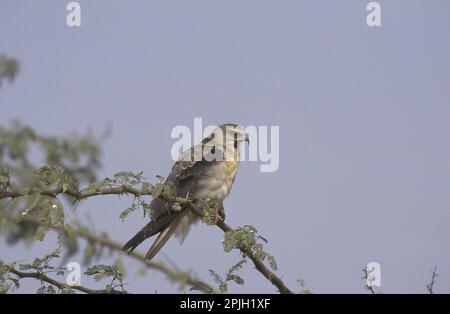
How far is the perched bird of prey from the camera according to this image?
7463 millimetres

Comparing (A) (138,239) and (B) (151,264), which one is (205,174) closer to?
(A) (138,239)

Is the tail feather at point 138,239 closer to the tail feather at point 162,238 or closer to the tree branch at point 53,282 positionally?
the tail feather at point 162,238

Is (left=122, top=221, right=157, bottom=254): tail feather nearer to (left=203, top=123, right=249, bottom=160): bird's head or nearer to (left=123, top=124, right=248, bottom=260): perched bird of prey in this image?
(left=123, top=124, right=248, bottom=260): perched bird of prey

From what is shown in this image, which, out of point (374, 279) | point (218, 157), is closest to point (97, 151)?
point (218, 157)

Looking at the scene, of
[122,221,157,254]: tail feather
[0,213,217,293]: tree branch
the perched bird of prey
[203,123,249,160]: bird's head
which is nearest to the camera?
[0,213,217,293]: tree branch

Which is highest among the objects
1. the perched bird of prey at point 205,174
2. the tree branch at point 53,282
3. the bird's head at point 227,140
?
the bird's head at point 227,140

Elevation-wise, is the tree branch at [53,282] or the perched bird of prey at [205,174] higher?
the perched bird of prey at [205,174]

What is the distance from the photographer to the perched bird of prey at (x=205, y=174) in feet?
24.5

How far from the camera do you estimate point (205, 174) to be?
8102 mm

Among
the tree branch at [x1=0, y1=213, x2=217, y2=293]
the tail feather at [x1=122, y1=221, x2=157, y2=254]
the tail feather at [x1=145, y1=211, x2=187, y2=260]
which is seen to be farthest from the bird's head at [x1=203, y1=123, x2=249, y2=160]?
the tree branch at [x1=0, y1=213, x2=217, y2=293]

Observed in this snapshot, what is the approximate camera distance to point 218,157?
8.30m

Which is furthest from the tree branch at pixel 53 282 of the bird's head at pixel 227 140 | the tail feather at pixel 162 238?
the bird's head at pixel 227 140

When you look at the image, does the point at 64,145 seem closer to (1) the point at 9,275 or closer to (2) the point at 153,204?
(2) the point at 153,204

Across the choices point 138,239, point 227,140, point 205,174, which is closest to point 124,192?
point 138,239
